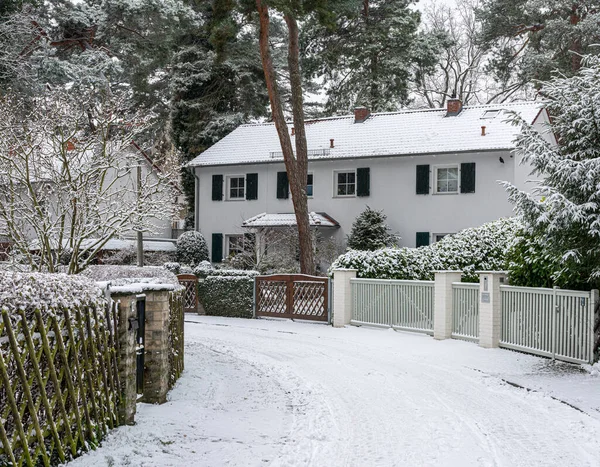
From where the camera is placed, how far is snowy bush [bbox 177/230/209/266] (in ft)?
108

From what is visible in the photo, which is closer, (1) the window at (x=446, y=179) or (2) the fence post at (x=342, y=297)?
(2) the fence post at (x=342, y=297)

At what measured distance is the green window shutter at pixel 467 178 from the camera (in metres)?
28.7

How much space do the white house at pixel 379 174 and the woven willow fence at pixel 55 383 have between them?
2298 cm

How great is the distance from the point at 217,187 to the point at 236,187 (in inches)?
36.2

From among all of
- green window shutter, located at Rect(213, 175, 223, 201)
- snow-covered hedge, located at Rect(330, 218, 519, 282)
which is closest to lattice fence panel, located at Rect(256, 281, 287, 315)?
snow-covered hedge, located at Rect(330, 218, 519, 282)

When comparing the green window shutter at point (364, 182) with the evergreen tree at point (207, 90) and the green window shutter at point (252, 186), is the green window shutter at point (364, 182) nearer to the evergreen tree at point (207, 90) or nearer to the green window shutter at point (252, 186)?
the green window shutter at point (252, 186)

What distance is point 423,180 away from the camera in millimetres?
29828

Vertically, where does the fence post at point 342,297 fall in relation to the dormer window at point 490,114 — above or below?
below

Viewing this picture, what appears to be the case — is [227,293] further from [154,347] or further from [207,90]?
[207,90]

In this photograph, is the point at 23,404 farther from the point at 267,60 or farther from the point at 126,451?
the point at 267,60

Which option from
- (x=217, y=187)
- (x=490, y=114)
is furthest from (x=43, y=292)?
(x=217, y=187)

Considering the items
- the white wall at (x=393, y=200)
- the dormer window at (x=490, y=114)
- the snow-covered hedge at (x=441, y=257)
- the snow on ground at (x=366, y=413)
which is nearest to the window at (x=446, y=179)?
the white wall at (x=393, y=200)

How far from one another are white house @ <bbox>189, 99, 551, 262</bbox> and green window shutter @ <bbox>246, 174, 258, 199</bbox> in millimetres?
47

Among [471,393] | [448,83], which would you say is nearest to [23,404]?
[471,393]
